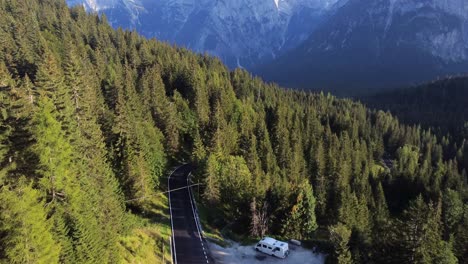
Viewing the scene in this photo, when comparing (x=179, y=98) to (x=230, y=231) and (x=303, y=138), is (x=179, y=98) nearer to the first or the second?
(x=303, y=138)

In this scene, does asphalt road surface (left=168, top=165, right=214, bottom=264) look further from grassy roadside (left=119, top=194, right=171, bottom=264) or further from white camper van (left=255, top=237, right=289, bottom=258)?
white camper van (left=255, top=237, right=289, bottom=258)

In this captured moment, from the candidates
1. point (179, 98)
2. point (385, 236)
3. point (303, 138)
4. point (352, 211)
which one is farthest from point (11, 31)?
point (385, 236)

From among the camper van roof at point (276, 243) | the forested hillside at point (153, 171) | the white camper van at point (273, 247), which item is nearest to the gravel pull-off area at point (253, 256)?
the white camper van at point (273, 247)

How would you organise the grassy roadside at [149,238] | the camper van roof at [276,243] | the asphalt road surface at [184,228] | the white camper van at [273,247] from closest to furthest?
the grassy roadside at [149,238] → the asphalt road surface at [184,228] → the white camper van at [273,247] → the camper van roof at [276,243]

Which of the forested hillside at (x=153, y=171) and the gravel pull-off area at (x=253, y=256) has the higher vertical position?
the forested hillside at (x=153, y=171)

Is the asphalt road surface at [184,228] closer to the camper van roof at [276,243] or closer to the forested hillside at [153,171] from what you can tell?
the forested hillside at [153,171]

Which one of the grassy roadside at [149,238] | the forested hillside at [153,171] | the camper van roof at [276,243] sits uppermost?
the forested hillside at [153,171]

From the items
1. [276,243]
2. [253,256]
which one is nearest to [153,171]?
[253,256]
